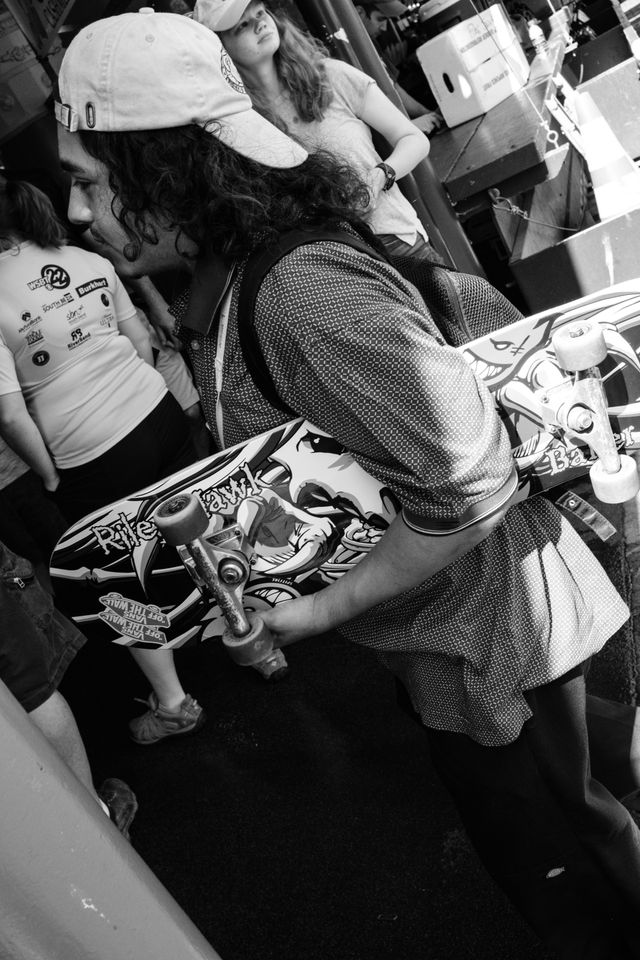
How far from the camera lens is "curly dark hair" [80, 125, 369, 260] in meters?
1.23

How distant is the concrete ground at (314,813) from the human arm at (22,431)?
107 cm

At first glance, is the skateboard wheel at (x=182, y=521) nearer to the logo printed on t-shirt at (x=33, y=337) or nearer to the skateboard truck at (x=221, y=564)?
the skateboard truck at (x=221, y=564)

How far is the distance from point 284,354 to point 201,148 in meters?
0.35

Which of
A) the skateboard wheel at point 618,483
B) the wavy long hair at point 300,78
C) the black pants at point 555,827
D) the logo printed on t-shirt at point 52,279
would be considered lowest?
the black pants at point 555,827

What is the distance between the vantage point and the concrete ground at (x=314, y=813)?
2160mm

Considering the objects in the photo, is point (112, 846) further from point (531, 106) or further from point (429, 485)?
point (531, 106)

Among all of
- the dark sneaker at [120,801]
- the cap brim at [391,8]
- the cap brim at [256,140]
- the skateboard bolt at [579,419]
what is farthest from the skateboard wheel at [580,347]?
the cap brim at [391,8]

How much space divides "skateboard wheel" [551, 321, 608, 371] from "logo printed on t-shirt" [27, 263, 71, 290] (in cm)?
183

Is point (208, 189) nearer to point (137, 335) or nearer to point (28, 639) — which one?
point (28, 639)

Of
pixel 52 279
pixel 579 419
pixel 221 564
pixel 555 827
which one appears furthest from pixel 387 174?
pixel 555 827

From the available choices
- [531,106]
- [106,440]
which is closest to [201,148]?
[106,440]

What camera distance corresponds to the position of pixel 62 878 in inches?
32.1

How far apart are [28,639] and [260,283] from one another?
1376mm

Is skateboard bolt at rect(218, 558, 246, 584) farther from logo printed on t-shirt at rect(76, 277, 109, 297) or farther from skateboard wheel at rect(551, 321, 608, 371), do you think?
logo printed on t-shirt at rect(76, 277, 109, 297)
